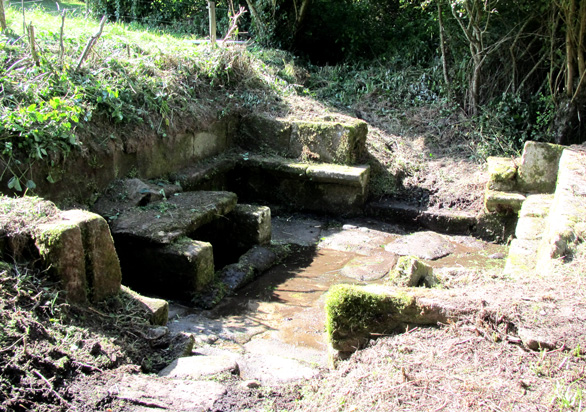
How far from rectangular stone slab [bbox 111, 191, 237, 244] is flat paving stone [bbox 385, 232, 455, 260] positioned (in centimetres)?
187

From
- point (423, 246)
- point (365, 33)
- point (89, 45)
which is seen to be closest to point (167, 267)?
point (89, 45)

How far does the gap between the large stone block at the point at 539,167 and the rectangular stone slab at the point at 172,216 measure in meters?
3.28

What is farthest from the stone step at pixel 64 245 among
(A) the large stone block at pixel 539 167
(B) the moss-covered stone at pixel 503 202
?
(A) the large stone block at pixel 539 167

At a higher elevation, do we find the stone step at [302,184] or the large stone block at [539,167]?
the large stone block at [539,167]

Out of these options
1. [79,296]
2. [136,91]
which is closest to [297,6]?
[136,91]

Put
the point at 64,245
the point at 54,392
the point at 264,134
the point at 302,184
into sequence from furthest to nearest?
the point at 264,134
the point at 302,184
the point at 64,245
the point at 54,392

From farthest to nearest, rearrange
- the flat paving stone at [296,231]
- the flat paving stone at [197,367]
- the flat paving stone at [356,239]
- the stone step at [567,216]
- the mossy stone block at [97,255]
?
the flat paving stone at [296,231], the flat paving stone at [356,239], the stone step at [567,216], the mossy stone block at [97,255], the flat paving stone at [197,367]

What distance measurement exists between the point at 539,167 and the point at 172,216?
405 centimetres

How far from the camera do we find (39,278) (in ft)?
10.00

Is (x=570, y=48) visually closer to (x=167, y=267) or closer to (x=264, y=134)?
(x=264, y=134)

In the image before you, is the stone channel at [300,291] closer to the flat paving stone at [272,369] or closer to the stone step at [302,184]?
the flat paving stone at [272,369]

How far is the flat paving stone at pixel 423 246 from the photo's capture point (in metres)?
5.74

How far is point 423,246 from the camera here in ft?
19.5

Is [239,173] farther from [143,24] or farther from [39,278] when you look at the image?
[143,24]
